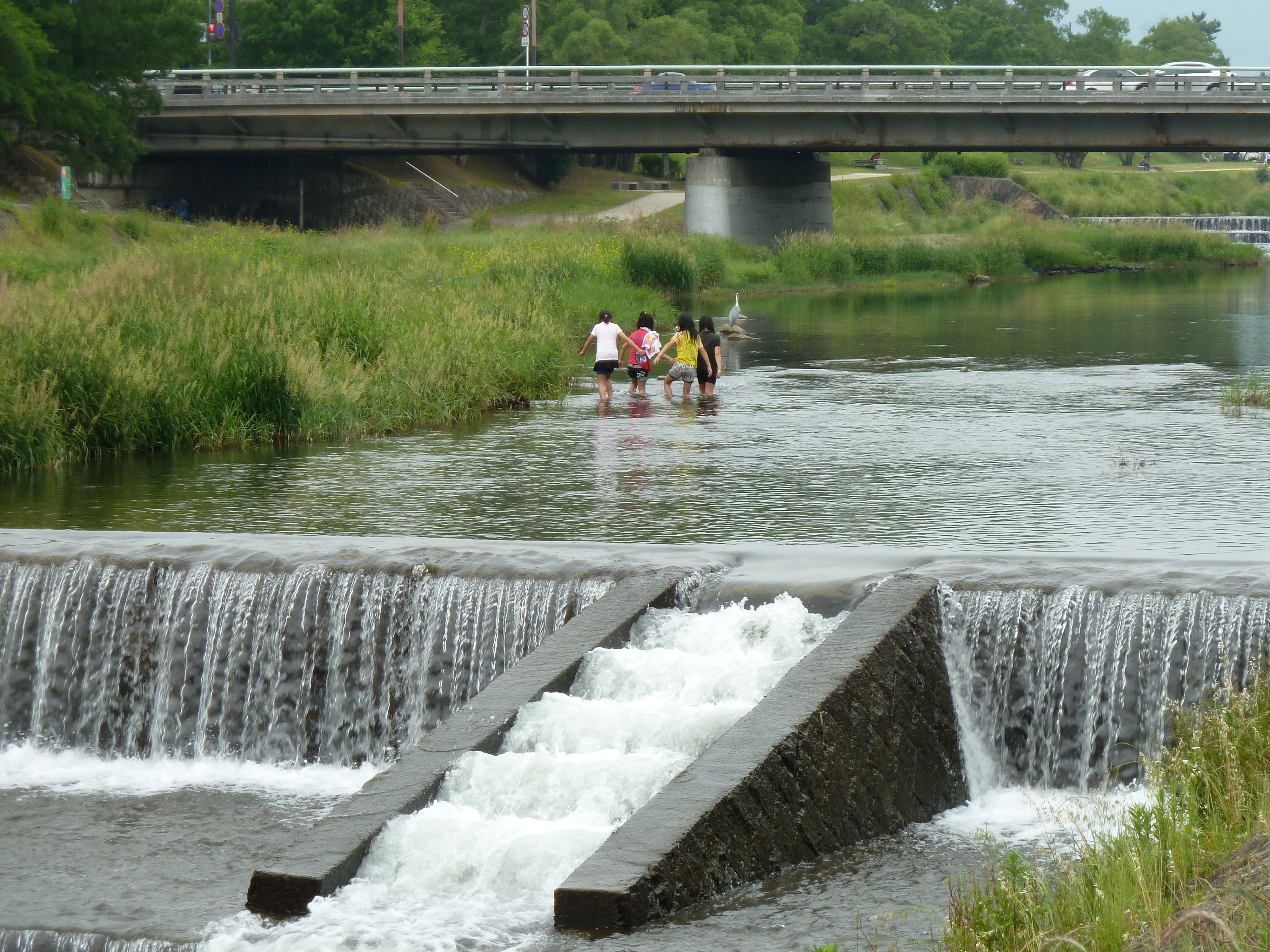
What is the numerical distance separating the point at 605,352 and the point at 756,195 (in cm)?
3363

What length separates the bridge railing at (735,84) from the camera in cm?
4538

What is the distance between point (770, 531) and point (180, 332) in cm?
855

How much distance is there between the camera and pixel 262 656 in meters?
10.2

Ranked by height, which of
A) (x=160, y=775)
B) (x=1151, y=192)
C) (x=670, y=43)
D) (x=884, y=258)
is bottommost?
(x=160, y=775)

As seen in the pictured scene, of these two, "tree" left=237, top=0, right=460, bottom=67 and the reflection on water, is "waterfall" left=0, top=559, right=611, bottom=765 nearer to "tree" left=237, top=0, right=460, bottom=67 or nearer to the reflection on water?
the reflection on water

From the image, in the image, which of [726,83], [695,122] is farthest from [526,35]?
[726,83]

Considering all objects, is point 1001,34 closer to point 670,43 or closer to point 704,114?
point 670,43

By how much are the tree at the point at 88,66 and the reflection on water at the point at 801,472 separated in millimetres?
25885

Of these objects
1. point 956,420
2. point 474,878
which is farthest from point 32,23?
point 474,878

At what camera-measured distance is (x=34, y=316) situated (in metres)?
17.2

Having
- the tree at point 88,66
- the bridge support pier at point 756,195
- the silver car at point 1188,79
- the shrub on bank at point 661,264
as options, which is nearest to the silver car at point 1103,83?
the silver car at point 1188,79

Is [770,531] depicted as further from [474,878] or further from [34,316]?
[34,316]

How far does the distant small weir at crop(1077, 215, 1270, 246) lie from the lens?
7531cm

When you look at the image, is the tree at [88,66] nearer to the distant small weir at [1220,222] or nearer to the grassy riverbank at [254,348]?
the grassy riverbank at [254,348]
